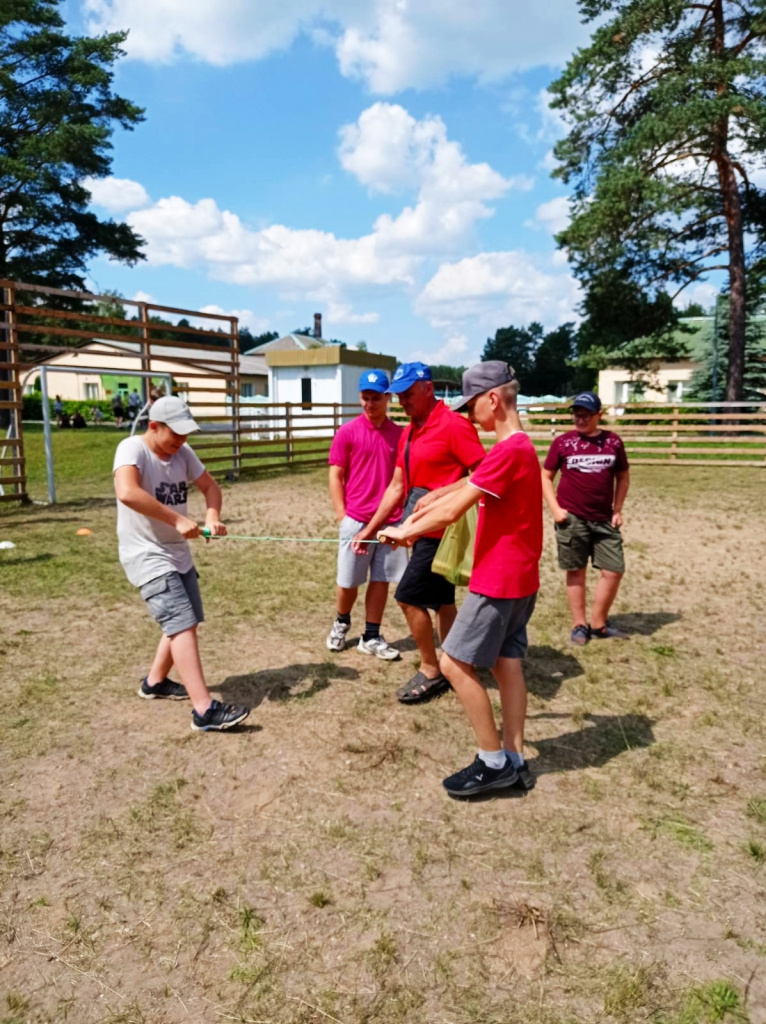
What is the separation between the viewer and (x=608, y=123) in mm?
22469

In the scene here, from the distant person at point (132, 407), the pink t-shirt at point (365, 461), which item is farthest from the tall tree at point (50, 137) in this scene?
the pink t-shirt at point (365, 461)

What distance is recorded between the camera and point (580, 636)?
556cm

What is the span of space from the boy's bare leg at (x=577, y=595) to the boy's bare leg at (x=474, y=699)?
2453 millimetres

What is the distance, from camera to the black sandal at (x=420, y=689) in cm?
445

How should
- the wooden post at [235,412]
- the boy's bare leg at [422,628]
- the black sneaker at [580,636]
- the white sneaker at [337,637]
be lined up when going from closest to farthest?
the boy's bare leg at [422,628]
the white sneaker at [337,637]
the black sneaker at [580,636]
the wooden post at [235,412]

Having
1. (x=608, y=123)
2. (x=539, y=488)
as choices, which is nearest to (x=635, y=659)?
(x=539, y=488)

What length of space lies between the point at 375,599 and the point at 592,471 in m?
1.92

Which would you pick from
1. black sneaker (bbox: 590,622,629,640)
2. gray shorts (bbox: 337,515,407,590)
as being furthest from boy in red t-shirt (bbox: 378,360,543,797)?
black sneaker (bbox: 590,622,629,640)

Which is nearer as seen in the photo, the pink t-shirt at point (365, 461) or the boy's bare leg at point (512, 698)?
the boy's bare leg at point (512, 698)

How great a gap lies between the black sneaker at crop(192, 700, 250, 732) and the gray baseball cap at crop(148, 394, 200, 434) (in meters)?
1.50

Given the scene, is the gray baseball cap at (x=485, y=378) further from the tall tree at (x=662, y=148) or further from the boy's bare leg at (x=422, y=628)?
the tall tree at (x=662, y=148)

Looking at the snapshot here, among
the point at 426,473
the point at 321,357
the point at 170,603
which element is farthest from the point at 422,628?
the point at 321,357

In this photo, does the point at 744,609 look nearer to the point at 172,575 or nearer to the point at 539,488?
the point at 539,488

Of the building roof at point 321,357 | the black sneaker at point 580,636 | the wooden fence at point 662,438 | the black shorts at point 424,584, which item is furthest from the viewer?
the building roof at point 321,357
